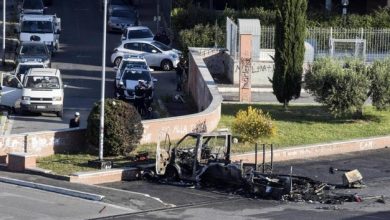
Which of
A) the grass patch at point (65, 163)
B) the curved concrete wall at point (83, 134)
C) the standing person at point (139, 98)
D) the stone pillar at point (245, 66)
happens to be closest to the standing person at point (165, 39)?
the standing person at point (139, 98)

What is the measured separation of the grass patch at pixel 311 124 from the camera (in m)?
30.2

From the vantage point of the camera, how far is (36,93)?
118 ft

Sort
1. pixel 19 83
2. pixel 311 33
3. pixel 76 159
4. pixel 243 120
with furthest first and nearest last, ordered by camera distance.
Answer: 1. pixel 311 33
2. pixel 19 83
3. pixel 243 120
4. pixel 76 159

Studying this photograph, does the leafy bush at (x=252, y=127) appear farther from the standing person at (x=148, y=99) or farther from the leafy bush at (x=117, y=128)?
the standing person at (x=148, y=99)

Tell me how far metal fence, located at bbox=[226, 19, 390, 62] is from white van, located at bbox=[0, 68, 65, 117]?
10.1 m

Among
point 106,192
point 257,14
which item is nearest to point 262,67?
point 257,14

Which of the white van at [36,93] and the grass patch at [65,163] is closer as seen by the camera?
the grass patch at [65,163]

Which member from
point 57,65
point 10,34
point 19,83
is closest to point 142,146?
point 19,83

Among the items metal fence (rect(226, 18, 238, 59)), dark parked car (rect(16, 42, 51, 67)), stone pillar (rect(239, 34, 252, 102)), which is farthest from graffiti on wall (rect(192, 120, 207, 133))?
dark parked car (rect(16, 42, 51, 67))

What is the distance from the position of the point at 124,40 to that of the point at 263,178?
2759 centimetres

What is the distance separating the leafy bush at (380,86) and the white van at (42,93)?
438 inches

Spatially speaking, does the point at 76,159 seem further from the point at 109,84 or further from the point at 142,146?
the point at 109,84

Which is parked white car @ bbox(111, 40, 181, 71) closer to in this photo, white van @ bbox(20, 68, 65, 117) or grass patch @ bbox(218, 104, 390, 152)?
white van @ bbox(20, 68, 65, 117)

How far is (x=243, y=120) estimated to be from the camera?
29125 mm
